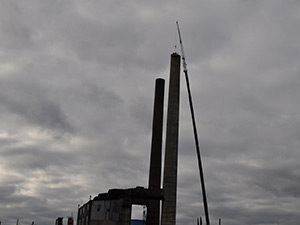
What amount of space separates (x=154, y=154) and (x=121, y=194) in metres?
9.92

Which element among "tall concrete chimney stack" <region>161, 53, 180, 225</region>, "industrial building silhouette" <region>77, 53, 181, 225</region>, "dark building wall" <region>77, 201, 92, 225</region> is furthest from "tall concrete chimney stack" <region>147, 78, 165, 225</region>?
"dark building wall" <region>77, 201, 92, 225</region>

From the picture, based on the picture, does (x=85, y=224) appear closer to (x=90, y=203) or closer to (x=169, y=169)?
(x=90, y=203)

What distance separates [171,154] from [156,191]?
5432mm

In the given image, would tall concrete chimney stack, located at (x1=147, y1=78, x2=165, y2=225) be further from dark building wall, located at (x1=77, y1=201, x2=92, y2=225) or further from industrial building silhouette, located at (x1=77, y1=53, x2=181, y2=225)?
dark building wall, located at (x1=77, y1=201, x2=92, y2=225)

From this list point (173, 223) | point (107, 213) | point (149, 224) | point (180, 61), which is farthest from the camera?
point (180, 61)

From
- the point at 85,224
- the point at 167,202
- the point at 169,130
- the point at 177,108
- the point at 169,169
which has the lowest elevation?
the point at 85,224

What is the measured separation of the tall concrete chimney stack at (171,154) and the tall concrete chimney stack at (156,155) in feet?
10.6

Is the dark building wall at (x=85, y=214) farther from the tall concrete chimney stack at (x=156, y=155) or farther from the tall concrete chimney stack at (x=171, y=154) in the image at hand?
the tall concrete chimney stack at (x=171, y=154)

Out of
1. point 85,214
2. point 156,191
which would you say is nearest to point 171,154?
point 156,191

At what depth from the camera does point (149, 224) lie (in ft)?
175

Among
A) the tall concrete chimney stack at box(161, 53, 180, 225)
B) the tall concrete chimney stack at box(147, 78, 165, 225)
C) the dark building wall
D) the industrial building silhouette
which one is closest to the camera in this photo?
the industrial building silhouette

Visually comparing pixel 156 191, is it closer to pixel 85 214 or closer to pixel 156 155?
pixel 156 155

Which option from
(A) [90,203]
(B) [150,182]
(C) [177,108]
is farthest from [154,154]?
(A) [90,203]

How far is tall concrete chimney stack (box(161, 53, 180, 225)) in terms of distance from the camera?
50244 millimetres
